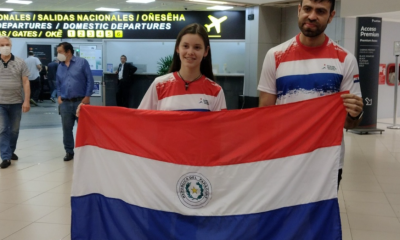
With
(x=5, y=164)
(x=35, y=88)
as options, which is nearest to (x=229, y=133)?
(x=5, y=164)

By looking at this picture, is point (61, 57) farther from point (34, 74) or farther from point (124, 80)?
point (34, 74)

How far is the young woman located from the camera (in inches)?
103

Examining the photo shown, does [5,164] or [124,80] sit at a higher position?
[124,80]

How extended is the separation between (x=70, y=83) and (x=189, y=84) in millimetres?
4280

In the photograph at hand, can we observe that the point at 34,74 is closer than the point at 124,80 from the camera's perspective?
No

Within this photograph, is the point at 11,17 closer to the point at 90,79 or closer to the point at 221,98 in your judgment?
the point at 90,79

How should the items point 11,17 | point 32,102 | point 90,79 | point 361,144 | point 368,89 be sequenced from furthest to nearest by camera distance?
point 32,102 → point 11,17 → point 368,89 → point 361,144 → point 90,79

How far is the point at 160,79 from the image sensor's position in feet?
8.93

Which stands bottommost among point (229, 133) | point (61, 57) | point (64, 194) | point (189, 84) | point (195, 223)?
point (64, 194)

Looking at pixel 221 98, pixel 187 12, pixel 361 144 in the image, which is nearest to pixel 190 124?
pixel 221 98

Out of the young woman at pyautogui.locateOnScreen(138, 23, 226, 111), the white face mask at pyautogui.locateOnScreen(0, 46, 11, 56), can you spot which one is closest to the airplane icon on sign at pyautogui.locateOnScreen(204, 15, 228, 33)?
the white face mask at pyautogui.locateOnScreen(0, 46, 11, 56)

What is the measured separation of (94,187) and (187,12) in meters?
10.3

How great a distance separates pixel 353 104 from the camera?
2312 millimetres

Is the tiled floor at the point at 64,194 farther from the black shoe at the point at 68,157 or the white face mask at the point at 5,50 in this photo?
the white face mask at the point at 5,50
